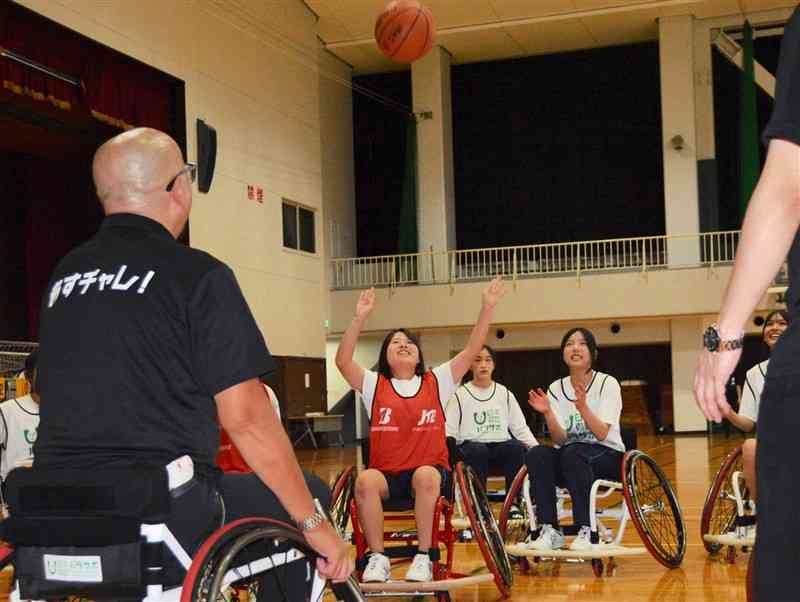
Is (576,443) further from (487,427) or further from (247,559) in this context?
(247,559)

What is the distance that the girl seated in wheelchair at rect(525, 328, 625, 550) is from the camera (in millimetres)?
5281

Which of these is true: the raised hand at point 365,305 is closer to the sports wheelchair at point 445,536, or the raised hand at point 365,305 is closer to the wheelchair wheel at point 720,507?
the sports wheelchair at point 445,536

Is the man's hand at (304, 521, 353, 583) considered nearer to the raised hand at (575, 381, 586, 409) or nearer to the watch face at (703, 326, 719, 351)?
the watch face at (703, 326, 719, 351)

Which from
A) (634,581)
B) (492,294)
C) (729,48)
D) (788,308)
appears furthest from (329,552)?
(729,48)

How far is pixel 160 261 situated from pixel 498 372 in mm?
19482

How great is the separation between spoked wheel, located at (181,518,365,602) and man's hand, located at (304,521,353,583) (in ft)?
0.15

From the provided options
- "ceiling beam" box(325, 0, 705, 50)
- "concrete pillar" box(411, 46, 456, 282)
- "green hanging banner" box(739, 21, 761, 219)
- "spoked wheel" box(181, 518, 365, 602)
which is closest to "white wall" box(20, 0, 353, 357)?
"concrete pillar" box(411, 46, 456, 282)

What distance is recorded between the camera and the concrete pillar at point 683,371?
19828 millimetres

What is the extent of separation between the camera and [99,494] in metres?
2.11

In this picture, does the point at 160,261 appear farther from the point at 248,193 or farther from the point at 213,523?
the point at 248,193

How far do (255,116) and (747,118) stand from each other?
8.03 metres

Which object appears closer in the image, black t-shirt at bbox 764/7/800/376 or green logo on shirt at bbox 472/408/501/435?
black t-shirt at bbox 764/7/800/376

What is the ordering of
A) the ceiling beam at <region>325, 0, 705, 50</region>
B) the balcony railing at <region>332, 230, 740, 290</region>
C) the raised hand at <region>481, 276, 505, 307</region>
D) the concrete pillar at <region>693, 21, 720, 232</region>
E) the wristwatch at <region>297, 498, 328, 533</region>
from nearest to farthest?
the wristwatch at <region>297, 498, 328, 533</region>
the raised hand at <region>481, 276, 505, 307</region>
the ceiling beam at <region>325, 0, 705, 50</region>
the concrete pillar at <region>693, 21, 720, 232</region>
the balcony railing at <region>332, 230, 740, 290</region>

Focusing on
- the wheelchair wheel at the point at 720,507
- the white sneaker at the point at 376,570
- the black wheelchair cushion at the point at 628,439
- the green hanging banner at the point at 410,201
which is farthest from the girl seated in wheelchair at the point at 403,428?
the green hanging banner at the point at 410,201
